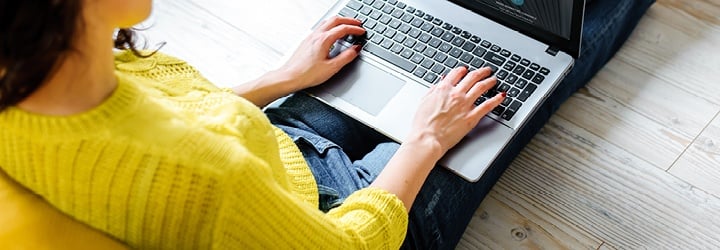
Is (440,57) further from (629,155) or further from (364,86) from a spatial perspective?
(629,155)

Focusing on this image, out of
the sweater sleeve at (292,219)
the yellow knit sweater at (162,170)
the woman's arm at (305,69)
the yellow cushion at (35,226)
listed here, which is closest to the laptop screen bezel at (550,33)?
the woman's arm at (305,69)

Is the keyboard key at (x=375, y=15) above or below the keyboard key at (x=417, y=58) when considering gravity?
above

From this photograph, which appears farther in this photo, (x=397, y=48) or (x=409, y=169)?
(x=397, y=48)

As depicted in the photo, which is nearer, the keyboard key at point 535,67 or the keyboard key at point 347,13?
the keyboard key at point 535,67

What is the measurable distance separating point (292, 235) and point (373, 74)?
1.54 feet

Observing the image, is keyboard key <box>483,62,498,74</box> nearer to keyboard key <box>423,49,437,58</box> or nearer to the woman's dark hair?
keyboard key <box>423,49,437,58</box>

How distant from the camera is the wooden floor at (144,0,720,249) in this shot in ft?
4.37

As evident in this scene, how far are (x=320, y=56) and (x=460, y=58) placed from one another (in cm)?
22

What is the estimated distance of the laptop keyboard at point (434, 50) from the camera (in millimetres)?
1221

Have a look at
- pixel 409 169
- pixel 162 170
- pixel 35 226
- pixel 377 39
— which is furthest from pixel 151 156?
pixel 377 39

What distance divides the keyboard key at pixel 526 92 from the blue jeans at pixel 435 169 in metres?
0.09

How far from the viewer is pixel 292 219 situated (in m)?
0.87

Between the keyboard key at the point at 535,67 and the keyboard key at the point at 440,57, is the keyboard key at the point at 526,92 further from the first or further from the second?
the keyboard key at the point at 440,57

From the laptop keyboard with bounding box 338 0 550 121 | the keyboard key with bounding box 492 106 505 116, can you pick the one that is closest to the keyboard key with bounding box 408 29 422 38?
the laptop keyboard with bounding box 338 0 550 121
